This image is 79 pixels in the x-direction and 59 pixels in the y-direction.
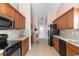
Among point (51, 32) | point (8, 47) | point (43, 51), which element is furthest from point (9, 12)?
point (51, 32)

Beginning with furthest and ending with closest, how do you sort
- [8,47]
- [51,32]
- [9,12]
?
[51,32], [9,12], [8,47]

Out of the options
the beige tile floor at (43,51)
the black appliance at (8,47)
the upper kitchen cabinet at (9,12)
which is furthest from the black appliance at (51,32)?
the black appliance at (8,47)

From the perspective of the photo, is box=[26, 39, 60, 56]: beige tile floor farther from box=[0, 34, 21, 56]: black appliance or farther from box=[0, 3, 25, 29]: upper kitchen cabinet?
box=[0, 3, 25, 29]: upper kitchen cabinet

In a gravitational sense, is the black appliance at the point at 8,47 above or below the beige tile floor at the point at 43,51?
above

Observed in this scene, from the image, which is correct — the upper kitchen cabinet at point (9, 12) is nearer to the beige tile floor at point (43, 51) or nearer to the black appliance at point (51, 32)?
the beige tile floor at point (43, 51)

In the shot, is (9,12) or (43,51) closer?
(9,12)

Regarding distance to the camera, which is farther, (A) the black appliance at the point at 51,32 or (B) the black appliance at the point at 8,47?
(A) the black appliance at the point at 51,32

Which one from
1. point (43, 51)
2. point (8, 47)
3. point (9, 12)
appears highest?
point (9, 12)

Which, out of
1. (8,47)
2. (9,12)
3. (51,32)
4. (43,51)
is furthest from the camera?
(51,32)

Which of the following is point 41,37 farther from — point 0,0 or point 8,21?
point 0,0

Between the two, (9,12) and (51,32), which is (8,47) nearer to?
(9,12)

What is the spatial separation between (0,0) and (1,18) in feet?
2.98

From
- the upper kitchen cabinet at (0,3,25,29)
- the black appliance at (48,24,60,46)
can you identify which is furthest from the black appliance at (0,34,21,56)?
the black appliance at (48,24,60,46)

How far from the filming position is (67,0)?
96 centimetres
